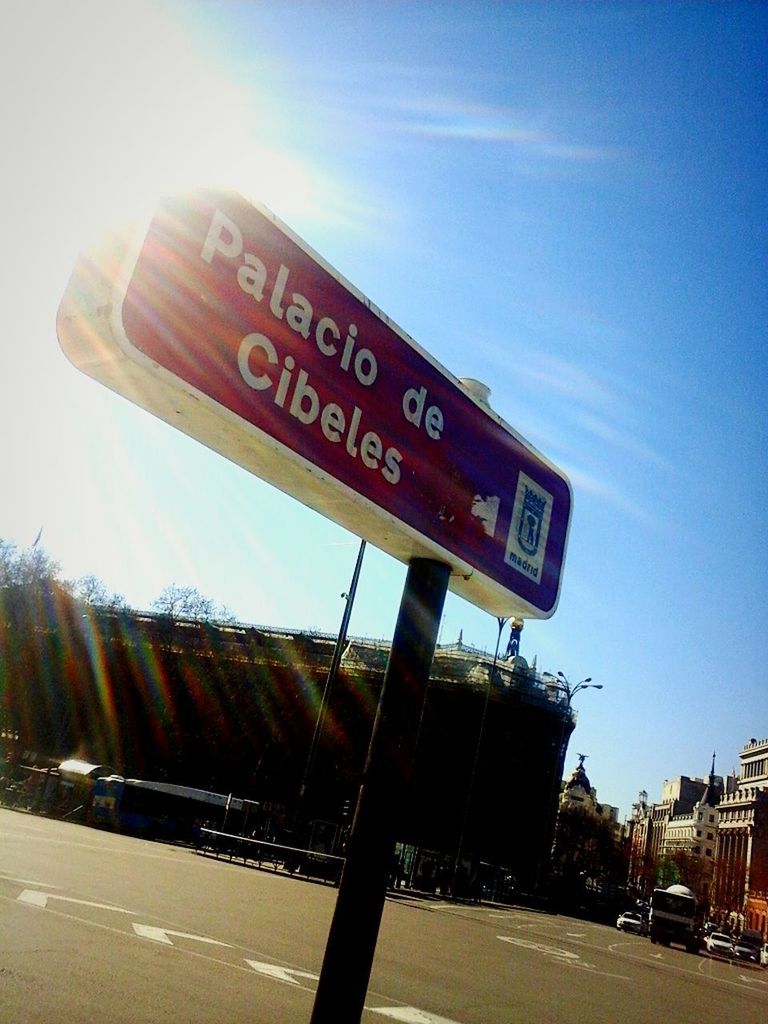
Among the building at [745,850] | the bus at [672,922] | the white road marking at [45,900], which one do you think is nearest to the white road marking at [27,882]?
the white road marking at [45,900]

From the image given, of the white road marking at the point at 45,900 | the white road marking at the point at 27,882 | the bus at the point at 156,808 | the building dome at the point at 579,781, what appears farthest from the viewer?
the building dome at the point at 579,781

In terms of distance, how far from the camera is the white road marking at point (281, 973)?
667 cm

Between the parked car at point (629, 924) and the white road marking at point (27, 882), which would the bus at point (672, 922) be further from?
the white road marking at point (27, 882)

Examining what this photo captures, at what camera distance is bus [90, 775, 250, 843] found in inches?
1198

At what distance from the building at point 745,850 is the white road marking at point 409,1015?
8920cm

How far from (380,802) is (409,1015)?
18.1ft

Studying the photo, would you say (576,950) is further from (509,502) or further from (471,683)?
(471,683)

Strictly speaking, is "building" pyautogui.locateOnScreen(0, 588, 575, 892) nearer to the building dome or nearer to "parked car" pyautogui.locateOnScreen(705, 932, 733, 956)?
"parked car" pyautogui.locateOnScreen(705, 932, 733, 956)

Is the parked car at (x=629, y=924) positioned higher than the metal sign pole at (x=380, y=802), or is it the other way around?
the metal sign pole at (x=380, y=802)

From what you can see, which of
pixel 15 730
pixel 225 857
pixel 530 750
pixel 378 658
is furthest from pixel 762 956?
pixel 15 730

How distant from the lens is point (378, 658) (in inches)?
2181

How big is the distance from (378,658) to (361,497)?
54.7 metres

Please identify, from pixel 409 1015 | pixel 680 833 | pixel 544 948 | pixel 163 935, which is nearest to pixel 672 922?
pixel 544 948

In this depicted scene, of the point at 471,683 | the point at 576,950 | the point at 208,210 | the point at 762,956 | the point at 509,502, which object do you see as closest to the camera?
the point at 208,210
